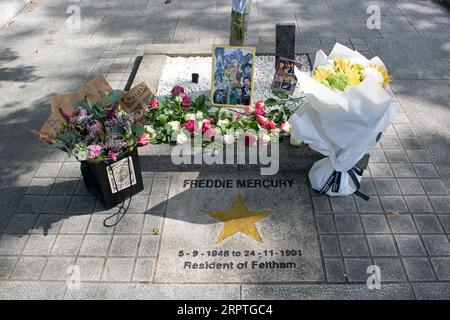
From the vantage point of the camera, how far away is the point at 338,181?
4.32 meters

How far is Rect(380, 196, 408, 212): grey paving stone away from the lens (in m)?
4.30

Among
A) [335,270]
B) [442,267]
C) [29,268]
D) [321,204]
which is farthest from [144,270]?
[442,267]

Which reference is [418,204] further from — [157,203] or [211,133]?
[157,203]

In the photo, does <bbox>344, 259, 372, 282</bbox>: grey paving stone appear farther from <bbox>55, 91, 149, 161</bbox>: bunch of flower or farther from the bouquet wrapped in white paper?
<bbox>55, 91, 149, 161</bbox>: bunch of flower

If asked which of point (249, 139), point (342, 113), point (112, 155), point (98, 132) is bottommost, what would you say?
point (249, 139)

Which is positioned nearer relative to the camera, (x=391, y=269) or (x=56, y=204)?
(x=391, y=269)

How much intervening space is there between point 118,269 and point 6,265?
1114 millimetres

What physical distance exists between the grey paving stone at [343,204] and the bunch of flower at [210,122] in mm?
1003

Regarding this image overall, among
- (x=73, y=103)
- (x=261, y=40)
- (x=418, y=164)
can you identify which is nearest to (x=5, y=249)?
(x=73, y=103)

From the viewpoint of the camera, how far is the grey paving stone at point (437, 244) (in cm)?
387

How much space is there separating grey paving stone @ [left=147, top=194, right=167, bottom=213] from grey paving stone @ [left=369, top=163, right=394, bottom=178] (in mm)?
2502

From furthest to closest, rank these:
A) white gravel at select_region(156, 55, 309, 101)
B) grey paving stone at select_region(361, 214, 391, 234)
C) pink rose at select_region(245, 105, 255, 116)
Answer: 1. white gravel at select_region(156, 55, 309, 101)
2. pink rose at select_region(245, 105, 255, 116)
3. grey paving stone at select_region(361, 214, 391, 234)

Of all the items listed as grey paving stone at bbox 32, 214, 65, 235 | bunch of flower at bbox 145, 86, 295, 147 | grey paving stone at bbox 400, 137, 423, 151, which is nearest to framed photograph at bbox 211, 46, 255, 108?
bunch of flower at bbox 145, 86, 295, 147
